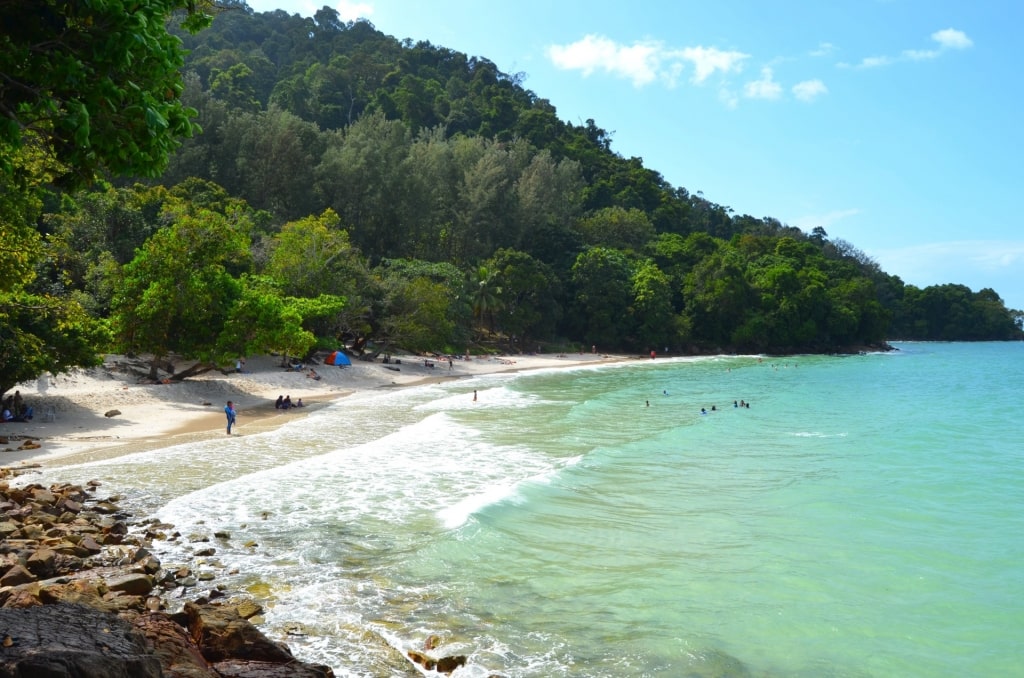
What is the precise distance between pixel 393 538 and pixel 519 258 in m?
63.7

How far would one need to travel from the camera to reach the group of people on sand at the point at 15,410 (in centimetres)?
2455

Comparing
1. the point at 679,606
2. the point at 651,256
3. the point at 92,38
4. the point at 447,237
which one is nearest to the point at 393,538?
the point at 679,606

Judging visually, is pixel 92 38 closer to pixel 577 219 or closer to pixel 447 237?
pixel 447 237

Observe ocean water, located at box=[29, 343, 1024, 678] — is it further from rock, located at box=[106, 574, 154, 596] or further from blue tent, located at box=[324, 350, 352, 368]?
blue tent, located at box=[324, 350, 352, 368]

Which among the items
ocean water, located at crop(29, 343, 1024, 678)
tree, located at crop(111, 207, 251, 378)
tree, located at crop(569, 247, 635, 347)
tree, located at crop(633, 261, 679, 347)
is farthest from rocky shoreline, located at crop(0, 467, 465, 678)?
tree, located at crop(633, 261, 679, 347)

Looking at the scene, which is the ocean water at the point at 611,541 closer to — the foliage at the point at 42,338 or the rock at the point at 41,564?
the rock at the point at 41,564

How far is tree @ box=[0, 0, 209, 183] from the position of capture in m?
5.46

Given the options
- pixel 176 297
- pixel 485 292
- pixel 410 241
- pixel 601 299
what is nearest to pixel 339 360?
pixel 176 297

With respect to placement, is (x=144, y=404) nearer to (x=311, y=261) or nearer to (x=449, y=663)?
(x=311, y=261)

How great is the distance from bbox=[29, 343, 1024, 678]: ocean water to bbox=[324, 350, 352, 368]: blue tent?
16885 millimetres

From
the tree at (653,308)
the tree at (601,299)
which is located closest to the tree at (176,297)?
the tree at (601,299)

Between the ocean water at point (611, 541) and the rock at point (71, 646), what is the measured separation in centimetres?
312

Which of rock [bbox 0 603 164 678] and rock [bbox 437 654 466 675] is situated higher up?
rock [bbox 0 603 164 678]

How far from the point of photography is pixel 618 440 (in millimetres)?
26688
